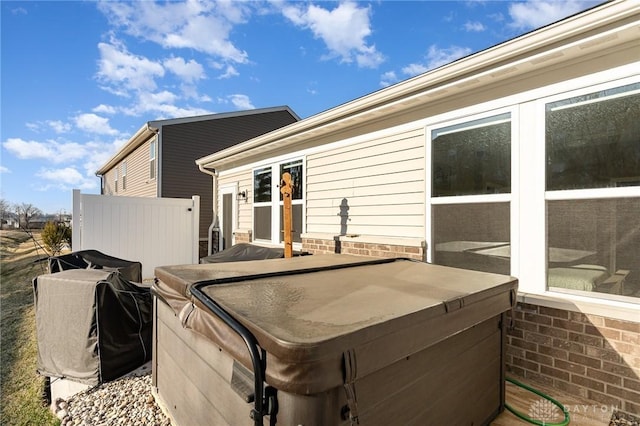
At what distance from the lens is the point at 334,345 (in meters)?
1.08

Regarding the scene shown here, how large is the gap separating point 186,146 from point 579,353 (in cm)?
1149

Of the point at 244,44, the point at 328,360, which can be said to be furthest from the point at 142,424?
the point at 244,44

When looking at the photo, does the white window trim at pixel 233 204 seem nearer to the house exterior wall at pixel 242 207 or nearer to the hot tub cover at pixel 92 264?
the house exterior wall at pixel 242 207

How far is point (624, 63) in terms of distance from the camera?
241cm

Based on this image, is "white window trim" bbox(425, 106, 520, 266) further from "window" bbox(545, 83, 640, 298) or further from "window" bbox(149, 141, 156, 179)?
"window" bbox(149, 141, 156, 179)

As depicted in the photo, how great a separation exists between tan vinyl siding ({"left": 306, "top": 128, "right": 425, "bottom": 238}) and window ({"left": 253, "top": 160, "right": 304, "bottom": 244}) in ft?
1.07

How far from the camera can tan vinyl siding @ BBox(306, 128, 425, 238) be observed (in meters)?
3.90

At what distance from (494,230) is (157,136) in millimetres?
10803

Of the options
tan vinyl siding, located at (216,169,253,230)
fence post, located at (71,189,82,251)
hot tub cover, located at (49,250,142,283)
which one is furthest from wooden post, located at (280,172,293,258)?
fence post, located at (71,189,82,251)

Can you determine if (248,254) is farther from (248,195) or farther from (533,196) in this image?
(533,196)

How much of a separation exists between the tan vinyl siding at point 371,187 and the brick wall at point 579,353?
1.44m

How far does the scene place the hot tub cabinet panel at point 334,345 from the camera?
1114 millimetres

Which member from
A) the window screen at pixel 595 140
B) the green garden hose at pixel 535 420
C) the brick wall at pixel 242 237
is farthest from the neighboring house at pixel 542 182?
the brick wall at pixel 242 237

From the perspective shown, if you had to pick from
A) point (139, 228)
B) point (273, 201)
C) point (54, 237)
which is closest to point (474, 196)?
point (273, 201)
